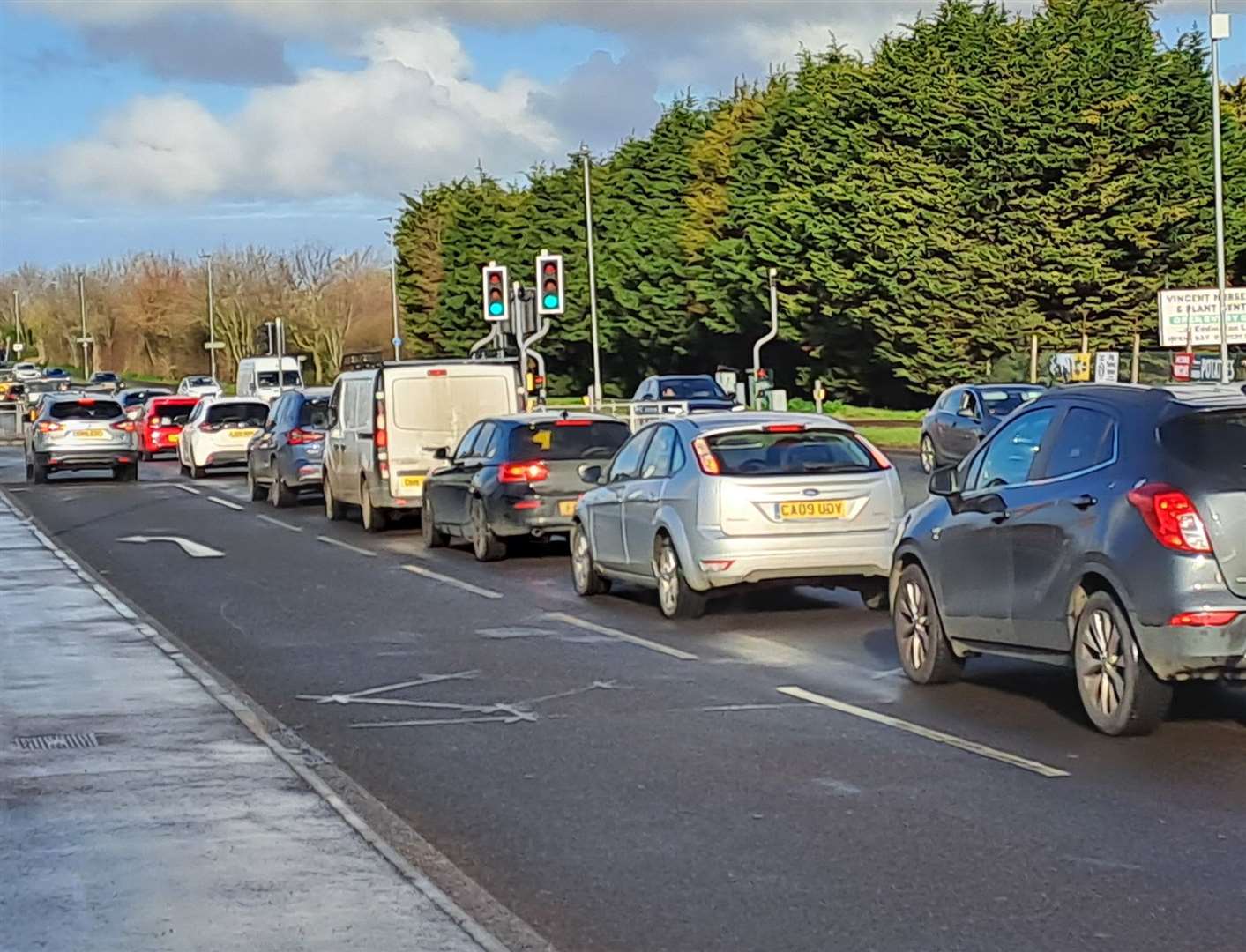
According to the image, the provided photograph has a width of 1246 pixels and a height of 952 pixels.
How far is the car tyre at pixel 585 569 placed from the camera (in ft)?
55.5

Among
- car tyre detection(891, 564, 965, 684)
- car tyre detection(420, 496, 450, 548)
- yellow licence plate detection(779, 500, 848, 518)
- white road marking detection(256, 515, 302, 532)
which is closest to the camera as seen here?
car tyre detection(891, 564, 965, 684)

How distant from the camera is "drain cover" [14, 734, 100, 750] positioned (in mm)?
10016

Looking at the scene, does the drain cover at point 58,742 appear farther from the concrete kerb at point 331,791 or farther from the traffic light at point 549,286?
the traffic light at point 549,286

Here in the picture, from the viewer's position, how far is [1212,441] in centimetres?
952

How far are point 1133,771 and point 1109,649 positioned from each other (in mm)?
876

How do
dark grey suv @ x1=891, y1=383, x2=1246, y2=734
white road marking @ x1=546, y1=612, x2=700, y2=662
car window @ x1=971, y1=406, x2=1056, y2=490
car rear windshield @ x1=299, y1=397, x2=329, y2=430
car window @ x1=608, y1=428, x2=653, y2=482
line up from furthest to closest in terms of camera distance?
1. car rear windshield @ x1=299, y1=397, x2=329, y2=430
2. car window @ x1=608, y1=428, x2=653, y2=482
3. white road marking @ x1=546, y1=612, x2=700, y2=662
4. car window @ x1=971, y1=406, x2=1056, y2=490
5. dark grey suv @ x1=891, y1=383, x2=1246, y2=734

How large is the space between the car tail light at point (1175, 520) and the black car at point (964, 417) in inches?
914

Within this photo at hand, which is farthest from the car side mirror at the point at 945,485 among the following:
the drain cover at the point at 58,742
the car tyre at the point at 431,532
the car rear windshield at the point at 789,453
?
the car tyre at the point at 431,532

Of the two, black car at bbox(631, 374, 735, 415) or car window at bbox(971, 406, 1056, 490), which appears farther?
black car at bbox(631, 374, 735, 415)

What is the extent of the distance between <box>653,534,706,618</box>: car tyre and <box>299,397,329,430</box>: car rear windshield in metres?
16.4

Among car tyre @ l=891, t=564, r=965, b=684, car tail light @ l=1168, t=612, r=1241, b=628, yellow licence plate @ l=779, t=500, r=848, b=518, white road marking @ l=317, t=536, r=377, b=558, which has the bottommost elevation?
white road marking @ l=317, t=536, r=377, b=558

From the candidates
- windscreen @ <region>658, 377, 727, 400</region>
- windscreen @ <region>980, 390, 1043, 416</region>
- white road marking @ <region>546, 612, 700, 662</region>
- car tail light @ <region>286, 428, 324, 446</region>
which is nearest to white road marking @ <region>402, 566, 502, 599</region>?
white road marking @ <region>546, 612, 700, 662</region>

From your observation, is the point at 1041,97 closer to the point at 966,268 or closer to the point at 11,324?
the point at 966,268

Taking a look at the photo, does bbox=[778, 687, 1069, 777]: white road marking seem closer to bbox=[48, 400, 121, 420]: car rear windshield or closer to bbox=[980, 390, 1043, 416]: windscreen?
bbox=[980, 390, 1043, 416]: windscreen
